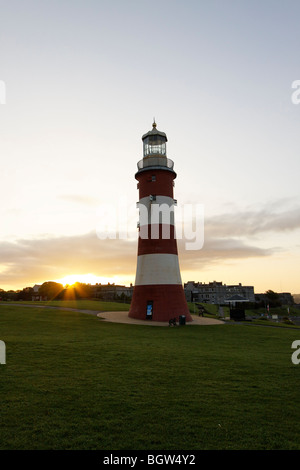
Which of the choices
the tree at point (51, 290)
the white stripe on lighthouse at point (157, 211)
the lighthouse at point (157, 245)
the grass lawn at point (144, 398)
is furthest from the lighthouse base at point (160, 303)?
the tree at point (51, 290)

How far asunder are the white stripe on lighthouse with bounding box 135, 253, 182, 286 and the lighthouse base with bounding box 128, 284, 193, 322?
→ 484mm

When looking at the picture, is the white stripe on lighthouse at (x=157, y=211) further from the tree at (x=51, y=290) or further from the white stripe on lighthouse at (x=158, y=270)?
the tree at (x=51, y=290)

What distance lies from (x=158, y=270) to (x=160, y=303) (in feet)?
10.2

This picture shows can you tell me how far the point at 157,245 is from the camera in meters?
29.4

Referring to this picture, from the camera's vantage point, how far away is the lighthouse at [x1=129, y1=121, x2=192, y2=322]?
1131 inches

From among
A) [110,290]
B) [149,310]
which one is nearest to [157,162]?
[149,310]

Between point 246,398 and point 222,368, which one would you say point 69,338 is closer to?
point 222,368

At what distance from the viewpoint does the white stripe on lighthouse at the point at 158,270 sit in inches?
1137

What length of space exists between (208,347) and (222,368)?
4844mm

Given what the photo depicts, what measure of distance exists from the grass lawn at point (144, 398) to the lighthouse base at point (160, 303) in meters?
13.6

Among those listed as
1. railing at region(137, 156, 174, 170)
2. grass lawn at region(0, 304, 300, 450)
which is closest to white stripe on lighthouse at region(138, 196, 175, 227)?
railing at region(137, 156, 174, 170)

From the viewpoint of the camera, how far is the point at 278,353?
1500cm

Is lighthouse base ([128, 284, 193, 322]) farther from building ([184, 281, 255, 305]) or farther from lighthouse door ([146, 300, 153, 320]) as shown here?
building ([184, 281, 255, 305])
